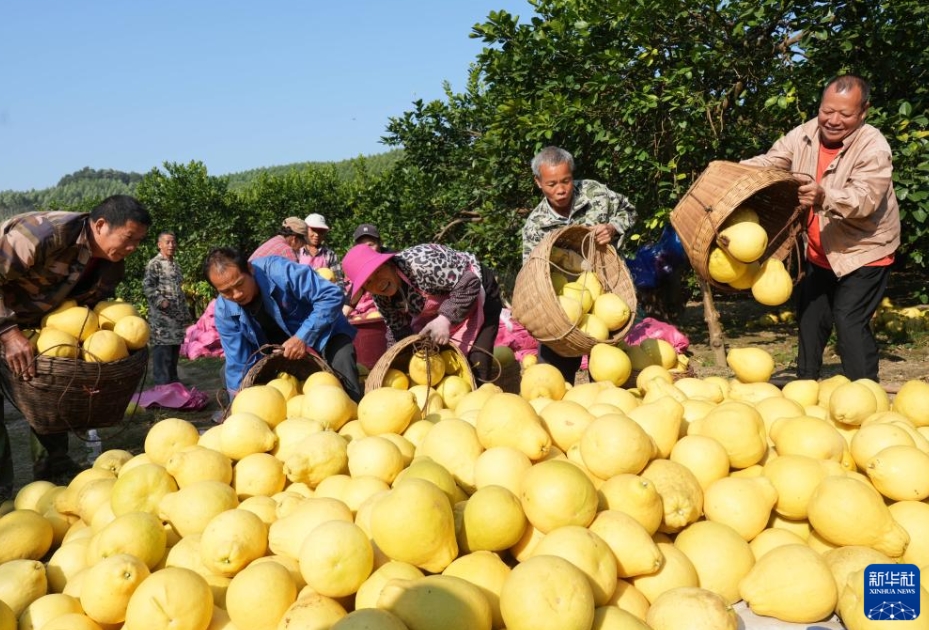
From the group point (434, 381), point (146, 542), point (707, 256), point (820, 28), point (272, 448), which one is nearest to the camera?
point (146, 542)

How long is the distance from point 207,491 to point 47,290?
6.86 feet

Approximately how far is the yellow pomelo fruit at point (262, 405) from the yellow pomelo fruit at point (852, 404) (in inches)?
87.6

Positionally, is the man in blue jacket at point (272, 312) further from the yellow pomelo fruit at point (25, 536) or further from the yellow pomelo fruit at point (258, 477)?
the yellow pomelo fruit at point (25, 536)

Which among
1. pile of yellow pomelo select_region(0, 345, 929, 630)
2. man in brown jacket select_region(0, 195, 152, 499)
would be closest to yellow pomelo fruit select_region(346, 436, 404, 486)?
pile of yellow pomelo select_region(0, 345, 929, 630)

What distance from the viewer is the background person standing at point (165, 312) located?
6.89 m

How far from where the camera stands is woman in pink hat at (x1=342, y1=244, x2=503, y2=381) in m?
3.60

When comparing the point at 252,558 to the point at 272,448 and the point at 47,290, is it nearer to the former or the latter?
the point at 272,448

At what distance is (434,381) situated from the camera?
3291 mm

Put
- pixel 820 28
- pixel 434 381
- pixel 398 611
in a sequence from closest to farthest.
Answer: pixel 398 611, pixel 434 381, pixel 820 28

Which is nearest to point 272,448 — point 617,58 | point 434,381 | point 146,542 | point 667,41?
point 146,542

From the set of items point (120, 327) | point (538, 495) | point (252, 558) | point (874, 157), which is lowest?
point (252, 558)

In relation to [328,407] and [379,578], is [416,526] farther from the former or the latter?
[328,407]

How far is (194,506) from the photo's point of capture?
1957 mm


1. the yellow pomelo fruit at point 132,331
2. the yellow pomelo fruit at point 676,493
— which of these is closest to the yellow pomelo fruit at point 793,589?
the yellow pomelo fruit at point 676,493
